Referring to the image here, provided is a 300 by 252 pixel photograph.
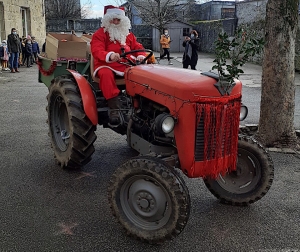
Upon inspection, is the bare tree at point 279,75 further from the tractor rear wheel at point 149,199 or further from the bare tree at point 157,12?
the bare tree at point 157,12

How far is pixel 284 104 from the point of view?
5.48m

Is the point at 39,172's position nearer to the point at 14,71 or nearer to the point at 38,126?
the point at 38,126

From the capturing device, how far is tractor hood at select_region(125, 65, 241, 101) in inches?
120

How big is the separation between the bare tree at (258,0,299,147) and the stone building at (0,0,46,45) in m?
14.7

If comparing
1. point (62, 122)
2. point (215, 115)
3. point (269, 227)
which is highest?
point (215, 115)

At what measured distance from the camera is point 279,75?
541cm

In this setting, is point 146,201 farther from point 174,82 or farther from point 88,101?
point 88,101

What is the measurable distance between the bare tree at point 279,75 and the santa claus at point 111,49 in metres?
2.06

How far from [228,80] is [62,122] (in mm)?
2742

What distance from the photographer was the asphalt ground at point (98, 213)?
10.3 feet

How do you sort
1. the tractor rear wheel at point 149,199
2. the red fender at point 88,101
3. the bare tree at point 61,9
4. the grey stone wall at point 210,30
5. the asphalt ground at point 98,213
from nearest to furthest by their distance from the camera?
the tractor rear wheel at point 149,199 < the asphalt ground at point 98,213 < the red fender at point 88,101 < the grey stone wall at point 210,30 < the bare tree at point 61,9

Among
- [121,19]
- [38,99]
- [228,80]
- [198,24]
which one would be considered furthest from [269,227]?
[198,24]

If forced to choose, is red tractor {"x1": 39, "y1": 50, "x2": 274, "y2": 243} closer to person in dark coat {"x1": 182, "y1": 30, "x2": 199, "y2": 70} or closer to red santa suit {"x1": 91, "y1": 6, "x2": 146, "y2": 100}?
red santa suit {"x1": 91, "y1": 6, "x2": 146, "y2": 100}

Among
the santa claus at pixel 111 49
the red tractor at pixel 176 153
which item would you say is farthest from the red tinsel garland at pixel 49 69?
the red tractor at pixel 176 153
